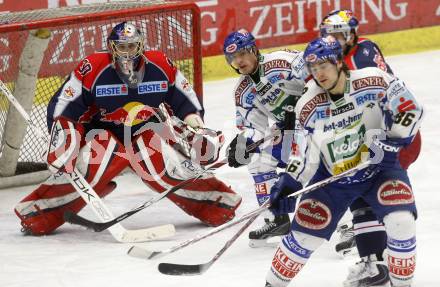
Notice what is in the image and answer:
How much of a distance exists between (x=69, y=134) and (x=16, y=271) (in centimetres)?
80

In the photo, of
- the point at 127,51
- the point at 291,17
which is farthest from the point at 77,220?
the point at 291,17

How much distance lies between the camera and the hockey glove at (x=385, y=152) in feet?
15.2

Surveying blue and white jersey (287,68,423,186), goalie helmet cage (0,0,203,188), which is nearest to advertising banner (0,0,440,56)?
goalie helmet cage (0,0,203,188)

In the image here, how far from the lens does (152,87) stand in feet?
20.3

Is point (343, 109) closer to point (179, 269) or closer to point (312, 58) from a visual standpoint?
point (312, 58)

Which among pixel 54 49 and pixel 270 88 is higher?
pixel 270 88

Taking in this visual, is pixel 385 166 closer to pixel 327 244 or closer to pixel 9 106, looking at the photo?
pixel 327 244

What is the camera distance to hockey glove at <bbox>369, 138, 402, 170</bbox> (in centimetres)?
463

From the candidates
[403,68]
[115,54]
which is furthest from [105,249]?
[403,68]

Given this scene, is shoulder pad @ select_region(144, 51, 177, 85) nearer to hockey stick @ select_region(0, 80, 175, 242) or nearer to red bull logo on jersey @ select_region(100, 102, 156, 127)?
red bull logo on jersey @ select_region(100, 102, 156, 127)

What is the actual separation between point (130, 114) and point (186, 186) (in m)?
0.45

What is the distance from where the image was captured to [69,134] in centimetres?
608

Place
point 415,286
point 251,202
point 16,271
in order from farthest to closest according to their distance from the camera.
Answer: point 251,202 → point 16,271 → point 415,286

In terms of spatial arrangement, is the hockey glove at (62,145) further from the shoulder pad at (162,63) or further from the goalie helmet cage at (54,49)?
the goalie helmet cage at (54,49)
